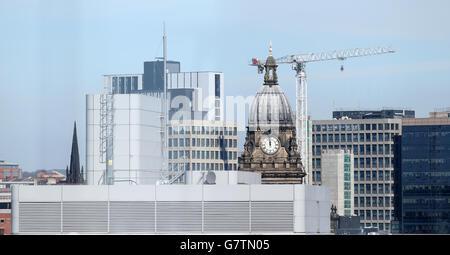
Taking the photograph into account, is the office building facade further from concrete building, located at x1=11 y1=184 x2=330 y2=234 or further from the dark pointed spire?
Result: concrete building, located at x1=11 y1=184 x2=330 y2=234

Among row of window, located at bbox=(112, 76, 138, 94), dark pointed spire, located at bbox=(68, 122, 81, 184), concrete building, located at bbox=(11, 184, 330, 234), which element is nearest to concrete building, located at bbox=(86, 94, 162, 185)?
dark pointed spire, located at bbox=(68, 122, 81, 184)

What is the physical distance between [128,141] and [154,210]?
92.8 feet

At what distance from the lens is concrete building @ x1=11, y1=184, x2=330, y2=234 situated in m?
110

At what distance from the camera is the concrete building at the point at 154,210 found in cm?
11000

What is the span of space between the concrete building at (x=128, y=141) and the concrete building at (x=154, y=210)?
16067 millimetres

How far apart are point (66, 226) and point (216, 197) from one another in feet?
45.2

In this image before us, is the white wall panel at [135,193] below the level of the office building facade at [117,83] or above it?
below

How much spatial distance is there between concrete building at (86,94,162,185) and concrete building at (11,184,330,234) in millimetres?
16067

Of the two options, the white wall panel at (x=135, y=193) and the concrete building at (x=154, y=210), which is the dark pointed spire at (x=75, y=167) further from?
the white wall panel at (x=135, y=193)

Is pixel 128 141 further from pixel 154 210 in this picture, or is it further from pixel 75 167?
pixel 154 210

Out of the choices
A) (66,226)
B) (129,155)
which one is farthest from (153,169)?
(66,226)

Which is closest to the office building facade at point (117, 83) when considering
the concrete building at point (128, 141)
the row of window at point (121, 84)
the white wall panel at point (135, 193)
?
the row of window at point (121, 84)
